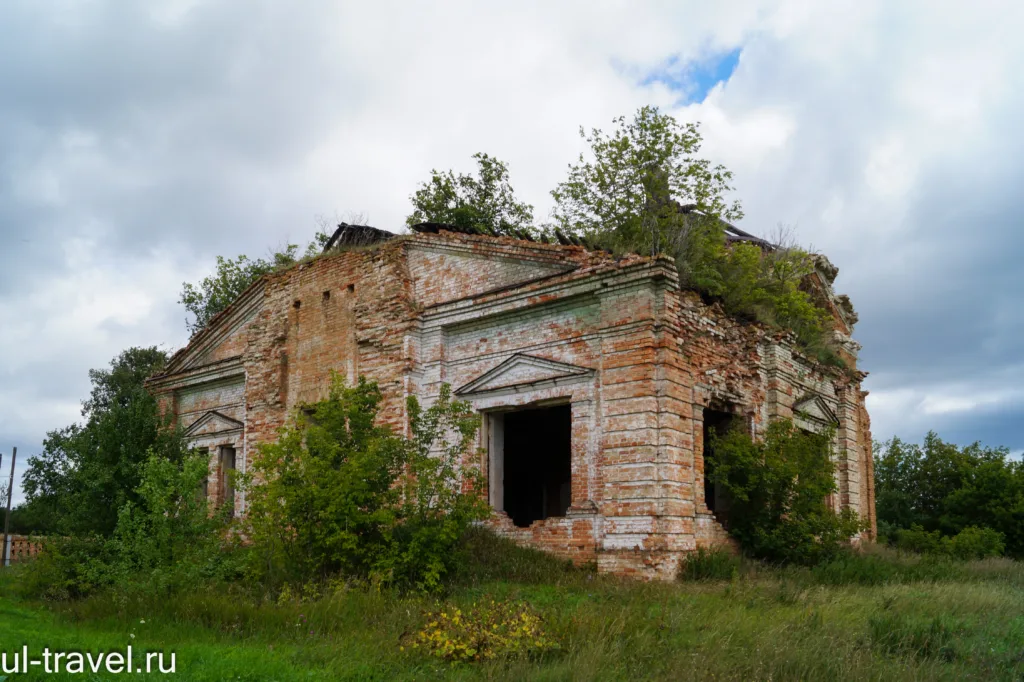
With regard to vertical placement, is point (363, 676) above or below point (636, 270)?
below

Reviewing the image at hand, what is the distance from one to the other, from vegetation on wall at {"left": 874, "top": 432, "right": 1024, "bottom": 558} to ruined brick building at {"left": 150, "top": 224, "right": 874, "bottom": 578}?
4875 mm

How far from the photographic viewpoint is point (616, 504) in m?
12.2

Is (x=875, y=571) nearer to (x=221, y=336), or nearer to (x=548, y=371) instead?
(x=548, y=371)

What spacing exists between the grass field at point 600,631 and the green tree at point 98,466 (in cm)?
151

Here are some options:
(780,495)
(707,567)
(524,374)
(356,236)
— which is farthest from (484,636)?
(356,236)

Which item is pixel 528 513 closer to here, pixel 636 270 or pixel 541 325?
pixel 541 325

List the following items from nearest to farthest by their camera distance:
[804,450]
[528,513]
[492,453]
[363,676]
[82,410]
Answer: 1. [363,676]
2. [804,450]
3. [492,453]
4. [528,513]
5. [82,410]

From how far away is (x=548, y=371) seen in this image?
44.5 ft

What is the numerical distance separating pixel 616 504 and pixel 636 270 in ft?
11.4

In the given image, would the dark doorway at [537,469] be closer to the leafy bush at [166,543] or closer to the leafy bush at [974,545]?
the leafy bush at [974,545]

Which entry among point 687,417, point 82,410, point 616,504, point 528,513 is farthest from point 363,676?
point 82,410

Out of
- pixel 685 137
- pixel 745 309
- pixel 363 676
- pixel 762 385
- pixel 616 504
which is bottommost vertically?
pixel 363 676

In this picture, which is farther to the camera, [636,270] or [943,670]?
[636,270]

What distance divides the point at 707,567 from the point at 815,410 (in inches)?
267
